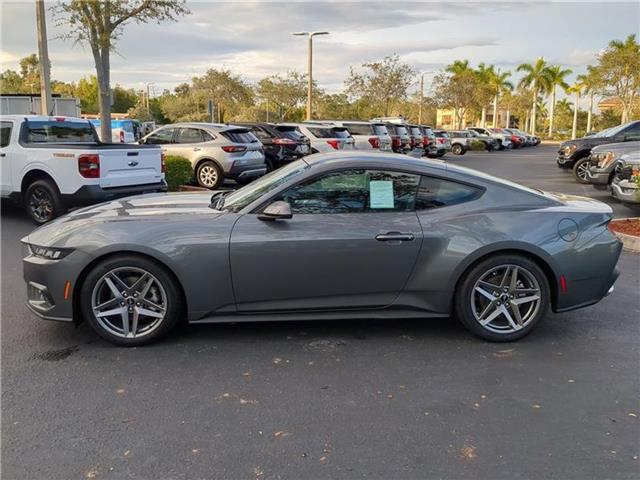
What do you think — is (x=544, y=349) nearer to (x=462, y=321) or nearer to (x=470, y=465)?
(x=462, y=321)

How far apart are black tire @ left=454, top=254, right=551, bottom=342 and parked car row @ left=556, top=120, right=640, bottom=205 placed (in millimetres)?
6026

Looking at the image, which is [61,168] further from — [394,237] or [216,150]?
[394,237]

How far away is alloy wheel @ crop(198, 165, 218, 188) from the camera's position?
13359 mm

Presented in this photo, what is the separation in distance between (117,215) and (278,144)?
12.2 meters

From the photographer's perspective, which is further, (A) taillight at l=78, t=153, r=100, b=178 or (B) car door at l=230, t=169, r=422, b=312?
(A) taillight at l=78, t=153, r=100, b=178

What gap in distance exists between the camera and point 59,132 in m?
9.58

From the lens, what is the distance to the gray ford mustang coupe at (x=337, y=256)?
412 centimetres

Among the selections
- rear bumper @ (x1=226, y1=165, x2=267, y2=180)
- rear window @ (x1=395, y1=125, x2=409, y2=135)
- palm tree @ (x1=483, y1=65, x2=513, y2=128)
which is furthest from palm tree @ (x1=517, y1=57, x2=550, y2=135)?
rear bumper @ (x1=226, y1=165, x2=267, y2=180)

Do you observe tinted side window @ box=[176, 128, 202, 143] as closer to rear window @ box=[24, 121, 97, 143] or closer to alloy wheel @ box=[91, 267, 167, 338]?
rear window @ box=[24, 121, 97, 143]

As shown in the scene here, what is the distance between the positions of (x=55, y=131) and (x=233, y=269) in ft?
22.6

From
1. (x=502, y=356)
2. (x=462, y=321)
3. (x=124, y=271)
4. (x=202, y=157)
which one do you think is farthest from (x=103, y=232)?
(x=202, y=157)

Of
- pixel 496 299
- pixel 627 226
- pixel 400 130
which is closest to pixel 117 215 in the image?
pixel 496 299

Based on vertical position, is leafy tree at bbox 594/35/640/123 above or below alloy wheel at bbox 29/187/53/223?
above

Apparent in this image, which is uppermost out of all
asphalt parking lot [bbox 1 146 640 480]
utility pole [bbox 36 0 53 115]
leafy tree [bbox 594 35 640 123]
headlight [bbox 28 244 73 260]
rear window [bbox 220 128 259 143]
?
leafy tree [bbox 594 35 640 123]
